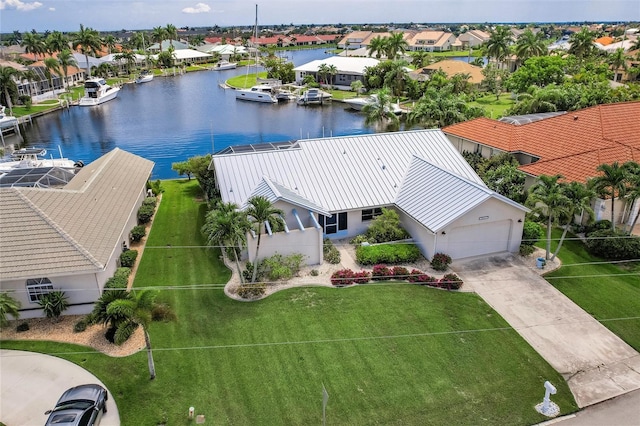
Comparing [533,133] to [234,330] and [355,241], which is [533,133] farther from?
[234,330]

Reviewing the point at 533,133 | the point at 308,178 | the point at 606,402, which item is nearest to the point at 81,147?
the point at 308,178

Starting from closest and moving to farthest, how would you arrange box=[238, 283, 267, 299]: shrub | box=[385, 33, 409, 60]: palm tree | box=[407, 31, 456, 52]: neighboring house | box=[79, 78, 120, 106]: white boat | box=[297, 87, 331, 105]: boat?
box=[238, 283, 267, 299]: shrub, box=[297, 87, 331, 105]: boat, box=[79, 78, 120, 106]: white boat, box=[385, 33, 409, 60]: palm tree, box=[407, 31, 456, 52]: neighboring house

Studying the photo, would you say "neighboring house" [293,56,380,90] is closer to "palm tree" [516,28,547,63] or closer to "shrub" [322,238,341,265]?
"palm tree" [516,28,547,63]

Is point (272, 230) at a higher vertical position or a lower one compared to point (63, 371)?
higher

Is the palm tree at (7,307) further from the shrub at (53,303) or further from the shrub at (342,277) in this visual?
the shrub at (342,277)

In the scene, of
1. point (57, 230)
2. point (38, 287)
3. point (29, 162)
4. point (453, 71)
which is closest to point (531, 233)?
point (57, 230)

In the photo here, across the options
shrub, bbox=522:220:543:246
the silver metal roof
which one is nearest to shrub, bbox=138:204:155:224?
the silver metal roof

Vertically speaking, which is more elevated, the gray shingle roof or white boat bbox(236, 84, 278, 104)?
the gray shingle roof
